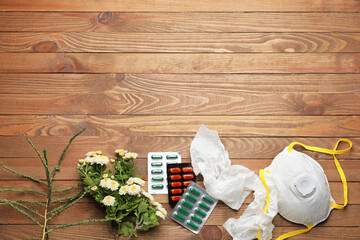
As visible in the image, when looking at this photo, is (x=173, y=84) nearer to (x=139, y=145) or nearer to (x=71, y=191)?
(x=139, y=145)

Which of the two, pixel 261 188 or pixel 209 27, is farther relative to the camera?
pixel 209 27

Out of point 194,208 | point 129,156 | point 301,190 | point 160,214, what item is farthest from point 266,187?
point 129,156

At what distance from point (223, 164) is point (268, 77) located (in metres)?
0.37

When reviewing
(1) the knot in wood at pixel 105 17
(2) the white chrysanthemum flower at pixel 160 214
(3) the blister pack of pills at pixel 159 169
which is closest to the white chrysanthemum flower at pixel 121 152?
(3) the blister pack of pills at pixel 159 169

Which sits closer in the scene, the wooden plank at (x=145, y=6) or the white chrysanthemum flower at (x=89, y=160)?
the white chrysanthemum flower at (x=89, y=160)

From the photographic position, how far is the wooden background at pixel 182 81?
133 cm

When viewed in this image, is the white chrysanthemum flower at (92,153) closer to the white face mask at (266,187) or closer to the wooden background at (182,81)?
the wooden background at (182,81)

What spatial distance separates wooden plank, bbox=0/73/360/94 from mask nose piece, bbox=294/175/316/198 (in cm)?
33

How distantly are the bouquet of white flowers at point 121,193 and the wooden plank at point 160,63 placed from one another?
336mm

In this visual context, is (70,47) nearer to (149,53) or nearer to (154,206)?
(149,53)

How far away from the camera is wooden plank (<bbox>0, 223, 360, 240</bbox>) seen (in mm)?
1267

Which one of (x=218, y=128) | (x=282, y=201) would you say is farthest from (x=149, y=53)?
(x=282, y=201)

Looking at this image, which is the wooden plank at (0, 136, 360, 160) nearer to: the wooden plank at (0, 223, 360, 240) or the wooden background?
the wooden background

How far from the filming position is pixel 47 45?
4.54 ft
